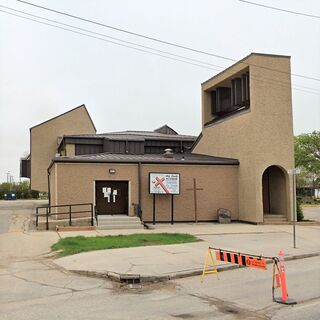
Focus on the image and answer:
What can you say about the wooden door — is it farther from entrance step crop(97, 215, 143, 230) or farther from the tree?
the tree

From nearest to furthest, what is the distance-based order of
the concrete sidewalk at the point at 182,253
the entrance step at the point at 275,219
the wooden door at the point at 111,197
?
the concrete sidewalk at the point at 182,253 < the wooden door at the point at 111,197 < the entrance step at the point at 275,219

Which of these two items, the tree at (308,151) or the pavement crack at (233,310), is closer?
the pavement crack at (233,310)

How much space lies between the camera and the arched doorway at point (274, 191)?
90.2 ft

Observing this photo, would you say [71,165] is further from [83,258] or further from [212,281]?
[212,281]

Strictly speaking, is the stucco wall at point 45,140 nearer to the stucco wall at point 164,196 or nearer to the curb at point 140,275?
the stucco wall at point 164,196

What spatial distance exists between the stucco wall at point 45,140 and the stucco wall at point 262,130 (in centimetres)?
2018

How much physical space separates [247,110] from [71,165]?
35.4 ft

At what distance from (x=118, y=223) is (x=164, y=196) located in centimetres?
385

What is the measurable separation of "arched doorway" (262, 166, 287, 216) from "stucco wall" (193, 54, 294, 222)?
20.0 inches

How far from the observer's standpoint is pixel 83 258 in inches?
532

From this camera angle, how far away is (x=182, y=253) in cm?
1454

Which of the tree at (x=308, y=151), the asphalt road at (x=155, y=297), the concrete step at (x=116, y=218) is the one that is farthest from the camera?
the tree at (x=308, y=151)

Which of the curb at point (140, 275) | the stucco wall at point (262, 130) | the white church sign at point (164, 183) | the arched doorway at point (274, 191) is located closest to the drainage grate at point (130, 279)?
the curb at point (140, 275)

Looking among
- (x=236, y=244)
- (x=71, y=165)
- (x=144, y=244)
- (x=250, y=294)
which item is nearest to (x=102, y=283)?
(x=250, y=294)
